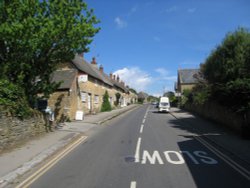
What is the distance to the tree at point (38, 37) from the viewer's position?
16328 millimetres

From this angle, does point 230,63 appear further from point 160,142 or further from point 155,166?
point 155,166

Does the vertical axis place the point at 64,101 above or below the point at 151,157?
above

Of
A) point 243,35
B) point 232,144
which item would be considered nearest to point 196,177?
point 232,144

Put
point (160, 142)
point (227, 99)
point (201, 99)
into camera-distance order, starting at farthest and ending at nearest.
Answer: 1. point (201, 99)
2. point (227, 99)
3. point (160, 142)

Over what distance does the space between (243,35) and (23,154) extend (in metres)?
17.4

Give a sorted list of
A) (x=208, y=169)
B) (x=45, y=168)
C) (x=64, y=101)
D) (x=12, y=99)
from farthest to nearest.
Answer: (x=64, y=101), (x=12, y=99), (x=45, y=168), (x=208, y=169)

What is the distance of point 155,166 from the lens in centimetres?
919

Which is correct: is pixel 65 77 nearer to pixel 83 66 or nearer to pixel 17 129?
pixel 83 66

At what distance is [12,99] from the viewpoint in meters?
13.6

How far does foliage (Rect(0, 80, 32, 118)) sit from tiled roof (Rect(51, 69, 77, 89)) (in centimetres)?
1338

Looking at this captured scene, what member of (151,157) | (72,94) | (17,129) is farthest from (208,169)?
(72,94)

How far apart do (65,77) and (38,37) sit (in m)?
13.4

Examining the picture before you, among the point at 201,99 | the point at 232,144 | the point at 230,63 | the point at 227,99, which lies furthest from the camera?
the point at 201,99

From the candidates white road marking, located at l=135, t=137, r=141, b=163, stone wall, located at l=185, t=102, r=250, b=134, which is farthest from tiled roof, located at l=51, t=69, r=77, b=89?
white road marking, located at l=135, t=137, r=141, b=163
